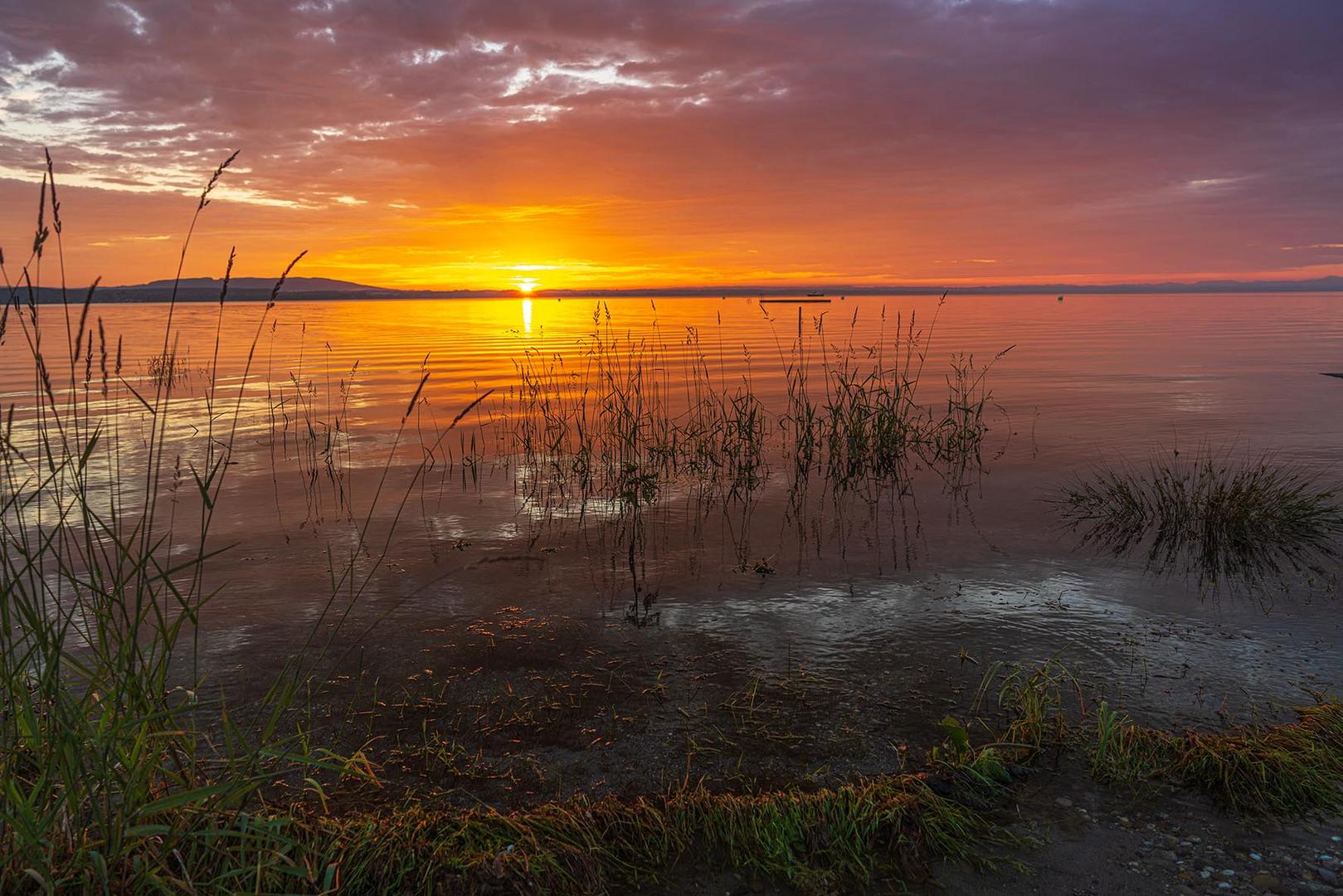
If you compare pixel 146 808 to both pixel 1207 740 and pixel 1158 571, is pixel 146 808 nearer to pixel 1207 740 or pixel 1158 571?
pixel 1207 740

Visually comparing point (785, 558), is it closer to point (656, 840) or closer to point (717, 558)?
point (717, 558)

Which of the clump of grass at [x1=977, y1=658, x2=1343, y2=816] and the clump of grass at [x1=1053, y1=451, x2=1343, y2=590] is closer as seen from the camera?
the clump of grass at [x1=977, y1=658, x2=1343, y2=816]

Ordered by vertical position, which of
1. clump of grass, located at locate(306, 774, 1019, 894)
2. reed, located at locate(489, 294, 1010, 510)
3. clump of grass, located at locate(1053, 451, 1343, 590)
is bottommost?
clump of grass, located at locate(306, 774, 1019, 894)

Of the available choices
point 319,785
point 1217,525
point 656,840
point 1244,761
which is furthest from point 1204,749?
point 1217,525

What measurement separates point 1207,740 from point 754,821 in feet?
8.48

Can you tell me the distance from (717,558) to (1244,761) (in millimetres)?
4715

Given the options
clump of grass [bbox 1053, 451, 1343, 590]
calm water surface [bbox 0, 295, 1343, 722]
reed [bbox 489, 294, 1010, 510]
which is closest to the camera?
calm water surface [bbox 0, 295, 1343, 722]

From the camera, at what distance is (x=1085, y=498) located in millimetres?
9773

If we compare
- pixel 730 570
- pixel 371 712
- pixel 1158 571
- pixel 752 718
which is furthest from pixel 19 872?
pixel 1158 571

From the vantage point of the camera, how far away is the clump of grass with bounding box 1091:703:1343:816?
12.7 feet

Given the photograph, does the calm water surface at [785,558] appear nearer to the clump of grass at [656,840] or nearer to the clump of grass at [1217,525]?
the clump of grass at [1217,525]

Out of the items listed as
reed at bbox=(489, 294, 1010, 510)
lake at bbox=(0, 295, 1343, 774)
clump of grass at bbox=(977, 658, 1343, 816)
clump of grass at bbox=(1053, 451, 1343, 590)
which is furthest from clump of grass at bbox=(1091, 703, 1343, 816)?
reed at bbox=(489, 294, 1010, 510)

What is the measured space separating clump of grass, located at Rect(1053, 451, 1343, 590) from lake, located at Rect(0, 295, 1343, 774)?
326 mm

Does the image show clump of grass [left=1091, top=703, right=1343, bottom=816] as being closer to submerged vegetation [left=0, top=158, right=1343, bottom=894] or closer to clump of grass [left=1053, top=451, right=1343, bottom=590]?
submerged vegetation [left=0, top=158, right=1343, bottom=894]
